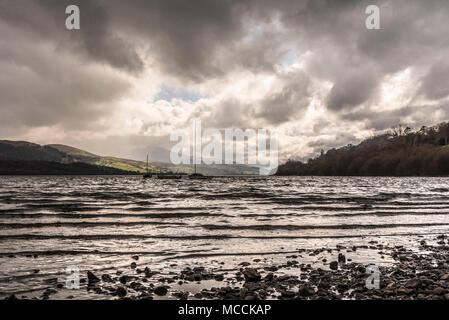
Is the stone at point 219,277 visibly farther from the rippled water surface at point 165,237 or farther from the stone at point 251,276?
the rippled water surface at point 165,237

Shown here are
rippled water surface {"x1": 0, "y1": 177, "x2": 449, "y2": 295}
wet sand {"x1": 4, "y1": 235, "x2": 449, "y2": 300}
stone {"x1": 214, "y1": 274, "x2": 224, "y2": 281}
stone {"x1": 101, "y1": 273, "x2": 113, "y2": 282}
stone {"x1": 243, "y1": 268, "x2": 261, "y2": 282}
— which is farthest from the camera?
rippled water surface {"x1": 0, "y1": 177, "x2": 449, "y2": 295}

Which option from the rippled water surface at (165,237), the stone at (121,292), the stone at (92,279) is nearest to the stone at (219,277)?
the rippled water surface at (165,237)

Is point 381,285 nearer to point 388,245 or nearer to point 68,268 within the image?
point 388,245

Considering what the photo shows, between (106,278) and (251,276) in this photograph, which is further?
(106,278)

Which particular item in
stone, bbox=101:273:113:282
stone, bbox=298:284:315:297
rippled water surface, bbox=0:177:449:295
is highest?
stone, bbox=298:284:315:297

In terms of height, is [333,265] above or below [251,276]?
below

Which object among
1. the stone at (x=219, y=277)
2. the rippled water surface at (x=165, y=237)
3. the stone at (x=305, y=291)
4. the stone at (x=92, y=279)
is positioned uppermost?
the stone at (x=305, y=291)

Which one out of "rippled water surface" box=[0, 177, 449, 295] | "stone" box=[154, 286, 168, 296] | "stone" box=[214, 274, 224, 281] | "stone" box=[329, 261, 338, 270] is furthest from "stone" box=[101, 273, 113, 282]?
"stone" box=[329, 261, 338, 270]

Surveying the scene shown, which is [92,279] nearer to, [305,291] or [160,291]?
[160,291]

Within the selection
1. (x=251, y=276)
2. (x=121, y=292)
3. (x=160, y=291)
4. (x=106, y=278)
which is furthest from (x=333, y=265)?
(x=106, y=278)

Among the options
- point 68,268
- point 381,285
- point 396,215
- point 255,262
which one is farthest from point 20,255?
point 396,215

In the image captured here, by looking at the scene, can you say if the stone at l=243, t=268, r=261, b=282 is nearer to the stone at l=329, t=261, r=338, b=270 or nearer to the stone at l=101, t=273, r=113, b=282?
the stone at l=329, t=261, r=338, b=270

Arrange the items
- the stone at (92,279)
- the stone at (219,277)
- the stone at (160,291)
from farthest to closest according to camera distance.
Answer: the stone at (219,277) < the stone at (92,279) < the stone at (160,291)
